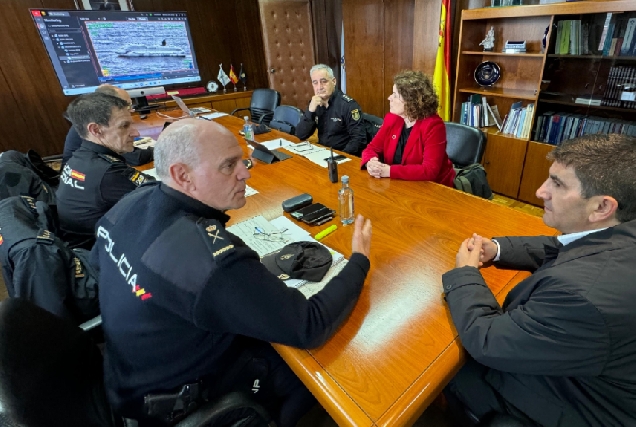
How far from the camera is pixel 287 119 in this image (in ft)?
10.5

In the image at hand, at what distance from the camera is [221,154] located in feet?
3.01

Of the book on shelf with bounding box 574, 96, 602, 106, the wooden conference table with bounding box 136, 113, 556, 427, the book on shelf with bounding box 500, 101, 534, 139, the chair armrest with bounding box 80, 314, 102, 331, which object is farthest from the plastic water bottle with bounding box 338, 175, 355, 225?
the book on shelf with bounding box 574, 96, 602, 106

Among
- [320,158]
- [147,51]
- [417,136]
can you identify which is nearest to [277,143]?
[320,158]

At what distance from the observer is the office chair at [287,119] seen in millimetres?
3025

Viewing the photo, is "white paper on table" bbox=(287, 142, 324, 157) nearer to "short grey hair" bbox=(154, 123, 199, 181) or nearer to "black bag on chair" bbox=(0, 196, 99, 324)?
"short grey hair" bbox=(154, 123, 199, 181)

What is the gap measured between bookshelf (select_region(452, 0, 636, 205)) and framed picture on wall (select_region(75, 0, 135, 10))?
4.06 m

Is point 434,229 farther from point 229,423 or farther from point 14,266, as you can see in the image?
point 14,266

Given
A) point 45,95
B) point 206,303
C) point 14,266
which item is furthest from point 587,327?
point 45,95

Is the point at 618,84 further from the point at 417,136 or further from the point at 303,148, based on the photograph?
the point at 303,148

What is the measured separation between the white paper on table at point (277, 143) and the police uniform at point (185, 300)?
4.96ft

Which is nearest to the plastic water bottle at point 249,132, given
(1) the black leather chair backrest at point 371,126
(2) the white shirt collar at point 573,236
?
Answer: (1) the black leather chair backrest at point 371,126

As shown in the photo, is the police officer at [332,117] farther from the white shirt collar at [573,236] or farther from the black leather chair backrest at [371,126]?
the white shirt collar at [573,236]

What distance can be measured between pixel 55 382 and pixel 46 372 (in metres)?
0.03

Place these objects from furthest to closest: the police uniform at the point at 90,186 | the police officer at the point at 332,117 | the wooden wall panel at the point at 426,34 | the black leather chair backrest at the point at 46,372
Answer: the wooden wall panel at the point at 426,34 → the police officer at the point at 332,117 → the police uniform at the point at 90,186 → the black leather chair backrest at the point at 46,372
